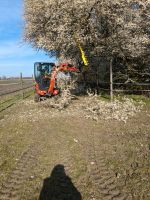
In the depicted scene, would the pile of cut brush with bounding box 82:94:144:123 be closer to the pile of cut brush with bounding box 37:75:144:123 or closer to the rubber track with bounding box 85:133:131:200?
the pile of cut brush with bounding box 37:75:144:123

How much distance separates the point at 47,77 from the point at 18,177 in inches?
590

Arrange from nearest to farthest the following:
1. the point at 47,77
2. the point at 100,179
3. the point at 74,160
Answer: the point at 100,179
the point at 74,160
the point at 47,77

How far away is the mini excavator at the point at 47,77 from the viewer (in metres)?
20.8

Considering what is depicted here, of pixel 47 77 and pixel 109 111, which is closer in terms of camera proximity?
pixel 109 111

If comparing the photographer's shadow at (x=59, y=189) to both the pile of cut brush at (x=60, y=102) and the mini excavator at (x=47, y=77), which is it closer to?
the pile of cut brush at (x=60, y=102)

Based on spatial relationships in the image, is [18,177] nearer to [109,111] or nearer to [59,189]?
[59,189]

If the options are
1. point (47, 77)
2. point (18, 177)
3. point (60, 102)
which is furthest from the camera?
point (47, 77)

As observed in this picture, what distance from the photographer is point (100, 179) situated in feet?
23.9

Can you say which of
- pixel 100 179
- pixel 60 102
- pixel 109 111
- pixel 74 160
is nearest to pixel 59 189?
pixel 100 179

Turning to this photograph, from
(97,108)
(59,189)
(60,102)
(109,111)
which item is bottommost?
(59,189)

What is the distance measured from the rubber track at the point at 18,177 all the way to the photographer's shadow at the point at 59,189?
18.8 inches

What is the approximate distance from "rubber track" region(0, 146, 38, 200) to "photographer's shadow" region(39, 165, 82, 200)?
0.48 meters

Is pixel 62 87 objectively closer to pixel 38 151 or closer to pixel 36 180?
pixel 38 151

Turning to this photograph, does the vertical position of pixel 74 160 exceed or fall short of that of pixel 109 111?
it falls short
